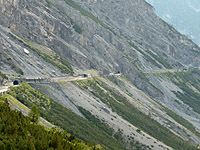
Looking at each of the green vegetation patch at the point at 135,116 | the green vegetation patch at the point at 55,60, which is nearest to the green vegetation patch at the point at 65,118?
the green vegetation patch at the point at 135,116

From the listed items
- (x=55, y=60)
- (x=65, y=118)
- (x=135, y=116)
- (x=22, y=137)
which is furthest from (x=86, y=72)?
(x=22, y=137)

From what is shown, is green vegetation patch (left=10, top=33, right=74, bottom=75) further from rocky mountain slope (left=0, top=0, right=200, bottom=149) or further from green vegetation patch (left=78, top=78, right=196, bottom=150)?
green vegetation patch (left=78, top=78, right=196, bottom=150)

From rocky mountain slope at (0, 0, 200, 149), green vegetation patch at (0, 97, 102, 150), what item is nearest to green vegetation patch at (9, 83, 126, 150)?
rocky mountain slope at (0, 0, 200, 149)

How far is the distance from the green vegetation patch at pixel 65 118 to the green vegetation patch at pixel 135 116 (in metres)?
23.5

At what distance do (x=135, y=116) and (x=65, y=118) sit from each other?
40.4 metres

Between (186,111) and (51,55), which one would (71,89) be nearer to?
(51,55)

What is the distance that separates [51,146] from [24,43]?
80.8 metres

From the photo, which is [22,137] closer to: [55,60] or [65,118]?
[65,118]

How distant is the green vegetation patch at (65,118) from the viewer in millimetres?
85625

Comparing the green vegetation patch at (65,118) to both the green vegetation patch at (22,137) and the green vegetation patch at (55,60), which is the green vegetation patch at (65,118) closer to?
the green vegetation patch at (55,60)

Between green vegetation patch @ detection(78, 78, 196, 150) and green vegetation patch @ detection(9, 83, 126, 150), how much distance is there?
77.2 feet

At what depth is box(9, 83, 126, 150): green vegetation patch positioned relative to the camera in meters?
85.6

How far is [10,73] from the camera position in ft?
326

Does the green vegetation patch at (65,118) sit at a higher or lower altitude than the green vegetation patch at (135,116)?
lower
